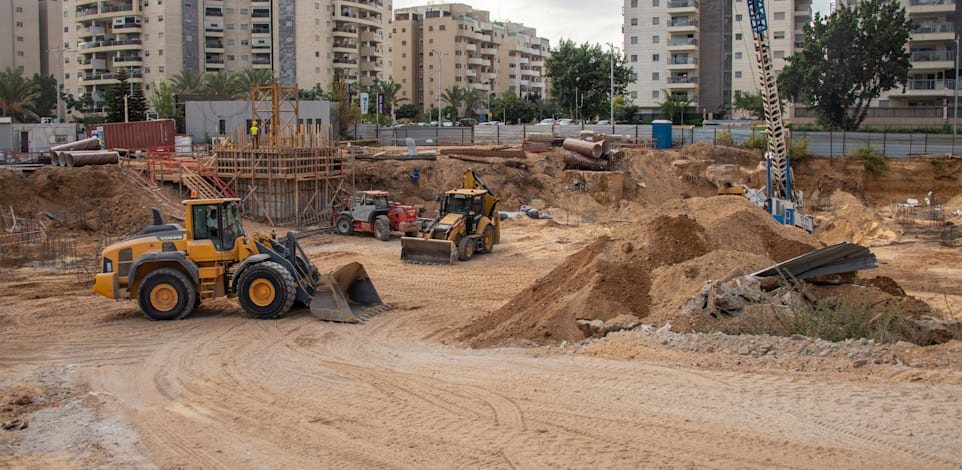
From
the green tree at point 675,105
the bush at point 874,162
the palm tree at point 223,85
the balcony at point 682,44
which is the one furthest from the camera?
the balcony at point 682,44

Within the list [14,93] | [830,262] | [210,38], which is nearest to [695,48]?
[210,38]

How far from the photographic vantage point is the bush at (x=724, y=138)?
144ft

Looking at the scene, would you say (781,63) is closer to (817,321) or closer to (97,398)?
(817,321)

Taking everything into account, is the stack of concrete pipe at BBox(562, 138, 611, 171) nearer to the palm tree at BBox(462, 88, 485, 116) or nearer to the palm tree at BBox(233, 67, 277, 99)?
the palm tree at BBox(233, 67, 277, 99)

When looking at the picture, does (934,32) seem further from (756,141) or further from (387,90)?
(387,90)

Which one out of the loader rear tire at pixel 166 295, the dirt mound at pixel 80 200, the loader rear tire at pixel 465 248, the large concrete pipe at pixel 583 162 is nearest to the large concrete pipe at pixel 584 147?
the large concrete pipe at pixel 583 162

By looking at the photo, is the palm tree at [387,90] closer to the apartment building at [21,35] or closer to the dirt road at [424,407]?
the apartment building at [21,35]

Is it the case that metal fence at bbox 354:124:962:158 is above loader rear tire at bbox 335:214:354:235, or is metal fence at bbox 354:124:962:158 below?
above

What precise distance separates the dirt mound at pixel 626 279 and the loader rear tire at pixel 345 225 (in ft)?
45.1

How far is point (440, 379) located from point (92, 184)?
77.9 feet

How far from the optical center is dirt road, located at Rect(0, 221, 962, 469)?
8664mm

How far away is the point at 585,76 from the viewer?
64.8 metres

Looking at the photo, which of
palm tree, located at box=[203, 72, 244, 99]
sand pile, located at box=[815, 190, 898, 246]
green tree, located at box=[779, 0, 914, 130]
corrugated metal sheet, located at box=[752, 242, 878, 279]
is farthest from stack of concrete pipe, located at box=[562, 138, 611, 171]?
palm tree, located at box=[203, 72, 244, 99]

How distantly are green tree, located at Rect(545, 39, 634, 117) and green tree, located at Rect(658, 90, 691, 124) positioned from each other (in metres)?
4.56
